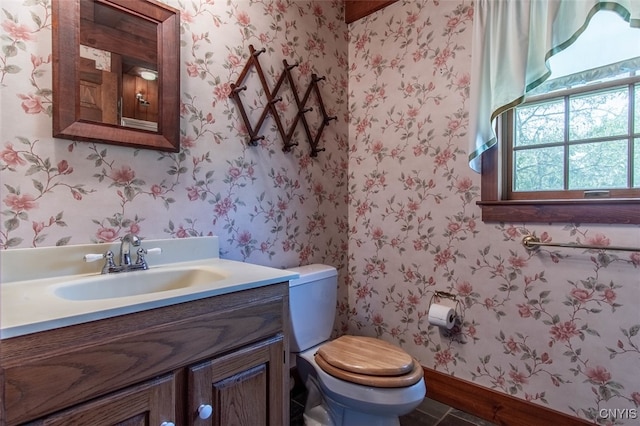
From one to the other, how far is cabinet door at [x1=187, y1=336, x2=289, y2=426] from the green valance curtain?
3.95 feet

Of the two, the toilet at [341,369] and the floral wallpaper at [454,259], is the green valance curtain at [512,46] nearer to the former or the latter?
the floral wallpaper at [454,259]

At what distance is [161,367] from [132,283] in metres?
0.40

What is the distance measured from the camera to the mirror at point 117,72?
3.40ft

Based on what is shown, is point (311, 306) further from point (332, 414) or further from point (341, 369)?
point (332, 414)

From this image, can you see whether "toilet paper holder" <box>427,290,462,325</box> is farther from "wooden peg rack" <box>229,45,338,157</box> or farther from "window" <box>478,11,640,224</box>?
"wooden peg rack" <box>229,45,338,157</box>

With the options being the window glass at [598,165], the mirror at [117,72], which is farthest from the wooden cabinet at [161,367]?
the window glass at [598,165]

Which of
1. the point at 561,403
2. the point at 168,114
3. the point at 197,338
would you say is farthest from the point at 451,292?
the point at 168,114

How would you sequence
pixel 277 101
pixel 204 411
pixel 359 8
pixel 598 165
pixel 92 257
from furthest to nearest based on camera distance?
pixel 359 8 → pixel 277 101 → pixel 598 165 → pixel 92 257 → pixel 204 411

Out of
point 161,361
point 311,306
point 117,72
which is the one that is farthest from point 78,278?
point 311,306

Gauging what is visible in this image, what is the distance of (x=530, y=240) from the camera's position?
1.44 m

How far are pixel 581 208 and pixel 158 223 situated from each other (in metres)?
1.67

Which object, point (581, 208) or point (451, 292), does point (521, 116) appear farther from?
point (451, 292)

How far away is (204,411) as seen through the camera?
84 cm

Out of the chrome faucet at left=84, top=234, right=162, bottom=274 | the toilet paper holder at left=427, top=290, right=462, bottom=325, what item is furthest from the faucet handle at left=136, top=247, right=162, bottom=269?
the toilet paper holder at left=427, top=290, right=462, bottom=325
